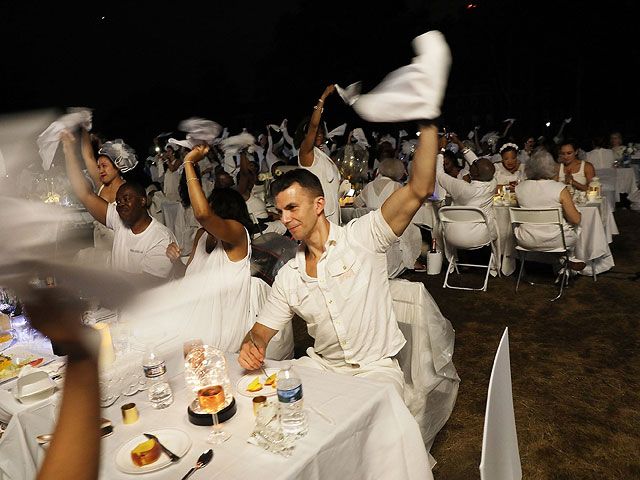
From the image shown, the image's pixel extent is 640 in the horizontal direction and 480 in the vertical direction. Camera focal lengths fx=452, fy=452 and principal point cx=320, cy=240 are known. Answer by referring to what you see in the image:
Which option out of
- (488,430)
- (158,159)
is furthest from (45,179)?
(158,159)

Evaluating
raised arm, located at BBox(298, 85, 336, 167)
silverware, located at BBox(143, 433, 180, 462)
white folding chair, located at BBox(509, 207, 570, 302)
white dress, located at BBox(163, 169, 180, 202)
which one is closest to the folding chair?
white folding chair, located at BBox(509, 207, 570, 302)

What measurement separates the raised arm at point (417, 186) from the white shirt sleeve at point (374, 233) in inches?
1.1

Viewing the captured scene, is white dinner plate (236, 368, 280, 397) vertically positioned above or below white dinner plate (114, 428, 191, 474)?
below

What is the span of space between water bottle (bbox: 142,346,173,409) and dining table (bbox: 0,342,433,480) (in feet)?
0.09

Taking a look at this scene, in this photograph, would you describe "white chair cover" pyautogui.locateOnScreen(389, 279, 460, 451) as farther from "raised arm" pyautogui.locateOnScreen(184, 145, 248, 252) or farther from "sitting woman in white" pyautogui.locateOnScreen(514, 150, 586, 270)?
"sitting woman in white" pyautogui.locateOnScreen(514, 150, 586, 270)

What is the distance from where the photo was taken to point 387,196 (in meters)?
5.76

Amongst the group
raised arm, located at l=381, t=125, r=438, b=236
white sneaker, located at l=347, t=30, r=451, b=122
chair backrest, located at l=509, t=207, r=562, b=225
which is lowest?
chair backrest, located at l=509, t=207, r=562, b=225

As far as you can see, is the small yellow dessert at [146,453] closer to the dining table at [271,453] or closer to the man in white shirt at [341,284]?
the dining table at [271,453]

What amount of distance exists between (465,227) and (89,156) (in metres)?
3.99

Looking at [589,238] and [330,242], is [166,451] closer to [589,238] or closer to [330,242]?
[330,242]

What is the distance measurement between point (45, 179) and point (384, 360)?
3333mm

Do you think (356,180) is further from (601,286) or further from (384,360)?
(384,360)

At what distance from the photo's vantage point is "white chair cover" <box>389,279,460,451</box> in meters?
2.40

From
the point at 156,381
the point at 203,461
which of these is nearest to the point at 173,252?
the point at 156,381
